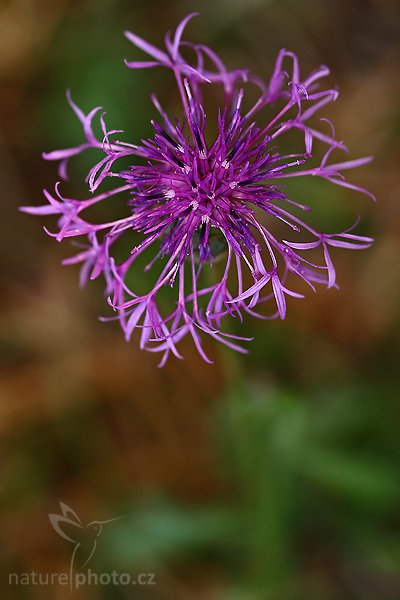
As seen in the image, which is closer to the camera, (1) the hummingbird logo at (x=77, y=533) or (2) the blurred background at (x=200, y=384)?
(2) the blurred background at (x=200, y=384)

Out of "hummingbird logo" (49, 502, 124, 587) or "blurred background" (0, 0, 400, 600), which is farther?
"hummingbird logo" (49, 502, 124, 587)

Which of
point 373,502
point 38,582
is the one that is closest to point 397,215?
point 373,502

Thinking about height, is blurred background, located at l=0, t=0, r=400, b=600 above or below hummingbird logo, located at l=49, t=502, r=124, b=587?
above

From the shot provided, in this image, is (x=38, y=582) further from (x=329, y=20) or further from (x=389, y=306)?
(x=329, y=20)

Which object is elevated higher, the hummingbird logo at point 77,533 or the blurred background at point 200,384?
the blurred background at point 200,384

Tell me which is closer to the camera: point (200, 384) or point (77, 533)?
point (77, 533)
